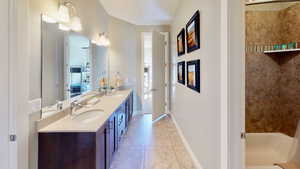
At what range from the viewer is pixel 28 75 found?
1695 mm

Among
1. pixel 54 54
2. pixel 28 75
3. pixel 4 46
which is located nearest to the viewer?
pixel 4 46

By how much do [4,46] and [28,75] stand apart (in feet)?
0.90

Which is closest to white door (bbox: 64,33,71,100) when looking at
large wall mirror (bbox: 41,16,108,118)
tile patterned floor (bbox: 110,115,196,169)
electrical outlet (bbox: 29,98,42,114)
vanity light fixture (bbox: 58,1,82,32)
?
large wall mirror (bbox: 41,16,108,118)

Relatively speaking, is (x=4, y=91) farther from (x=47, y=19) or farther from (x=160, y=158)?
(x=160, y=158)

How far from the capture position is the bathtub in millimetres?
3016

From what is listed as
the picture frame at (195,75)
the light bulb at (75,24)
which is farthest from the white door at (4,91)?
the picture frame at (195,75)

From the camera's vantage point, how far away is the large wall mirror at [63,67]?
2.13m

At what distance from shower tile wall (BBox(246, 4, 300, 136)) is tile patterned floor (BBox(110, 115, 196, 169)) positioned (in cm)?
126

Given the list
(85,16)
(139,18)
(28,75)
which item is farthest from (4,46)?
(139,18)

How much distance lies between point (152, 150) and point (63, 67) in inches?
75.7

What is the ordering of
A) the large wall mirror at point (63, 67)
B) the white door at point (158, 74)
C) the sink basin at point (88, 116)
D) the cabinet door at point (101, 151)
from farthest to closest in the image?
the white door at point (158, 74), the sink basin at point (88, 116), the large wall mirror at point (63, 67), the cabinet door at point (101, 151)

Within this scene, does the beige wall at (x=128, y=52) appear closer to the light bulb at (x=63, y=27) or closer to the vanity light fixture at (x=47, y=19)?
the light bulb at (x=63, y=27)

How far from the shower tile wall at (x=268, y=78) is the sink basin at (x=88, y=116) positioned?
232 centimetres

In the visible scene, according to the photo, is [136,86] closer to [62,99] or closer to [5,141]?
[62,99]
